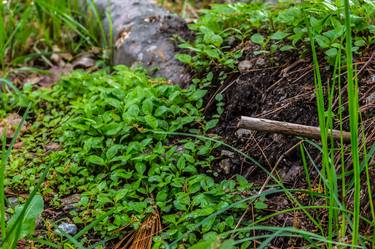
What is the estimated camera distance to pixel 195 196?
216 cm

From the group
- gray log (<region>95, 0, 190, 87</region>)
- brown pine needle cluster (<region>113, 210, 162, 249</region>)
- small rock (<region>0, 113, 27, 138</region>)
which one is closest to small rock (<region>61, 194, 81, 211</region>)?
brown pine needle cluster (<region>113, 210, 162, 249</region>)

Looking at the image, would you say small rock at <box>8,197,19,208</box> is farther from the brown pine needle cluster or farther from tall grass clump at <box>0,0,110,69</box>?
tall grass clump at <box>0,0,110,69</box>

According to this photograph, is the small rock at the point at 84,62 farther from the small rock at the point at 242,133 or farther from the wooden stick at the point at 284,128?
the wooden stick at the point at 284,128

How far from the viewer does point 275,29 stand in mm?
2852

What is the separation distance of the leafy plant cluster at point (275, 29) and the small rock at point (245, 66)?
0.12ft

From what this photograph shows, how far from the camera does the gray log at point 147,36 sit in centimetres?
320

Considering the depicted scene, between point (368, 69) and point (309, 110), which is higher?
point (368, 69)

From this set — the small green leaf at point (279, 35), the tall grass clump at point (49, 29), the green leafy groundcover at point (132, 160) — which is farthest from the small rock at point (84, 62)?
the small green leaf at point (279, 35)

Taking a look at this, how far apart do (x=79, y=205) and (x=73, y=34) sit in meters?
2.11

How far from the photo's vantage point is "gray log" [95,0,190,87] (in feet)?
10.5

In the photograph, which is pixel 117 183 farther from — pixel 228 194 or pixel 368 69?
pixel 368 69

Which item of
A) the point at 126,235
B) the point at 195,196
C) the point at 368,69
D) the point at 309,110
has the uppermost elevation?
the point at 368,69

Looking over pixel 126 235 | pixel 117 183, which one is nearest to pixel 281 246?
pixel 126 235

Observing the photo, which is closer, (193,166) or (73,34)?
(193,166)
